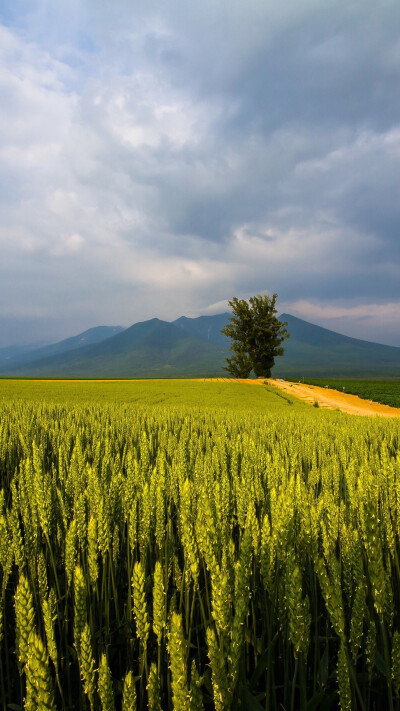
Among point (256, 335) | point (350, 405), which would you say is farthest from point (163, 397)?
point (256, 335)

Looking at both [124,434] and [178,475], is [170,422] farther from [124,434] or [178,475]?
[178,475]

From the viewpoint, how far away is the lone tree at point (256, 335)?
58375mm

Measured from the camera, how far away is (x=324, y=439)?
6.46m

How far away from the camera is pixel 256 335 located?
59.3m

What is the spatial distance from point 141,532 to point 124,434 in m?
5.67

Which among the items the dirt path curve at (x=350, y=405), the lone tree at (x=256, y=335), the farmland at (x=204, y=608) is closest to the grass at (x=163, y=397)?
the dirt path curve at (x=350, y=405)

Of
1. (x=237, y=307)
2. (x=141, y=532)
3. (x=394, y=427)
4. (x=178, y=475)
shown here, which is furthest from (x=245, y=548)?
(x=237, y=307)

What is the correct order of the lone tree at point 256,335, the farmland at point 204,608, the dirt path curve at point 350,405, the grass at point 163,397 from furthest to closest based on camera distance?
the lone tree at point 256,335 < the dirt path curve at point 350,405 < the grass at point 163,397 < the farmland at point 204,608

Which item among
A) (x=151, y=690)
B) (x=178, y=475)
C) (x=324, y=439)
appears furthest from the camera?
(x=324, y=439)

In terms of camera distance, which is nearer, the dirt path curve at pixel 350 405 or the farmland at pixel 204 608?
the farmland at pixel 204 608

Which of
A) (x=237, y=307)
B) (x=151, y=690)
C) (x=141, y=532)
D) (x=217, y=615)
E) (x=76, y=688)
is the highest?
(x=237, y=307)

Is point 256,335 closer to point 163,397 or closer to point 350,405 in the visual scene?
point 350,405

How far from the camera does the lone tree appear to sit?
192ft

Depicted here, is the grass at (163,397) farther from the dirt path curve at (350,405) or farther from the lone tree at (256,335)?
the lone tree at (256,335)
